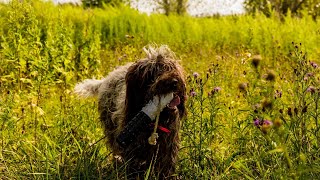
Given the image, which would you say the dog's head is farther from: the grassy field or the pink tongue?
the grassy field

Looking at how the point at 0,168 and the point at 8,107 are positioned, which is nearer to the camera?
the point at 0,168

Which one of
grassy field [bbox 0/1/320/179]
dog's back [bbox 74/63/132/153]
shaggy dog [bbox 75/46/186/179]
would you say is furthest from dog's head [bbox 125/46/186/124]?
dog's back [bbox 74/63/132/153]

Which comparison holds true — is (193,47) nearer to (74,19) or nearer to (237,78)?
(74,19)

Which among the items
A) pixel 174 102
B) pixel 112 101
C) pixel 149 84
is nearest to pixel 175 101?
pixel 174 102

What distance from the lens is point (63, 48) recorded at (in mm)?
6902

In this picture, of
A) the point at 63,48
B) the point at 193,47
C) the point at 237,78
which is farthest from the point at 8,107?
the point at 193,47

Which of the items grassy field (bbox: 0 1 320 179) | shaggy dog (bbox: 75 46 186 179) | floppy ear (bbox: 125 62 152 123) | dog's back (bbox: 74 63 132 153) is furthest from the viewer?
dog's back (bbox: 74 63 132 153)

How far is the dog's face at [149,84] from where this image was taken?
364 cm

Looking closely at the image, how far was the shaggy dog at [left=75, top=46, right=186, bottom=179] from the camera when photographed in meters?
3.59

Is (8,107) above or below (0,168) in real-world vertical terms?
above

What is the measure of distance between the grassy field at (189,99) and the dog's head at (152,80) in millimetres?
131

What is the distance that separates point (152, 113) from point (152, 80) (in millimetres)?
340

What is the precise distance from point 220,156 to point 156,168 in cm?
53

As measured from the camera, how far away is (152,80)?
384cm
